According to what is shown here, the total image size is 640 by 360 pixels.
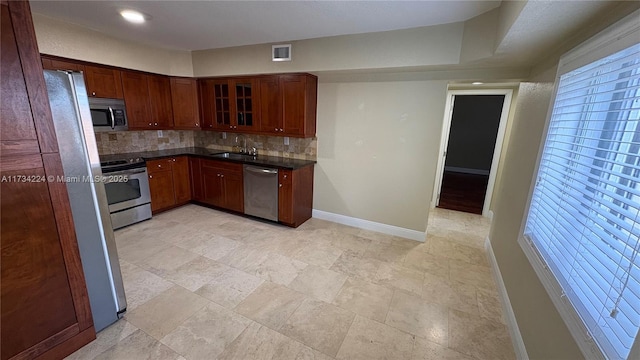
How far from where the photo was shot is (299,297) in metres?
2.21

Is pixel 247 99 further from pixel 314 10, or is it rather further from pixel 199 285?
pixel 199 285

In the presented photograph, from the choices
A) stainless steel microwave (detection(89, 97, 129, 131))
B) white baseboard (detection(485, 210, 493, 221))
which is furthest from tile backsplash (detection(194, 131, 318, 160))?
white baseboard (detection(485, 210, 493, 221))

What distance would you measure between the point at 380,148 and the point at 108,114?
3590mm

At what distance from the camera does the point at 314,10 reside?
2217mm

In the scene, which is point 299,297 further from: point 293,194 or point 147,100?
point 147,100

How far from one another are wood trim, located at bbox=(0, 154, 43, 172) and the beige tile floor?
121 centimetres

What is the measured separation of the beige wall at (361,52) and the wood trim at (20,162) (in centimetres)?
254

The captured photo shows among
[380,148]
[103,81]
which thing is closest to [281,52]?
[380,148]

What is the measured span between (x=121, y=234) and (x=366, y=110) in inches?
139

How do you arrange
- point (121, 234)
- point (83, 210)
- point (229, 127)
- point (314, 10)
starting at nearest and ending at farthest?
point (83, 210) → point (314, 10) → point (121, 234) → point (229, 127)

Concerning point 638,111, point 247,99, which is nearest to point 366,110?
point 247,99

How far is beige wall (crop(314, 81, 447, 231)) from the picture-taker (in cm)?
306

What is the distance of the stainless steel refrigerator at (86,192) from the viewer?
151 cm

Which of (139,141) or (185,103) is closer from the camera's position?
(139,141)
